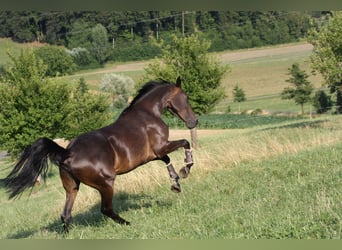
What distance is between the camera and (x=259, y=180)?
22.5 feet

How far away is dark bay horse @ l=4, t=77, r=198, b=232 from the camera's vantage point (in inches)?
185

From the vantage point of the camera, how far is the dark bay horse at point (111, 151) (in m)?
4.70

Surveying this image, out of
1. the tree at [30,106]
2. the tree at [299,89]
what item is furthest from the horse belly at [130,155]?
the tree at [299,89]

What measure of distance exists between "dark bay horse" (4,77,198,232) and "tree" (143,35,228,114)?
55.1ft

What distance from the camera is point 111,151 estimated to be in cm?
501

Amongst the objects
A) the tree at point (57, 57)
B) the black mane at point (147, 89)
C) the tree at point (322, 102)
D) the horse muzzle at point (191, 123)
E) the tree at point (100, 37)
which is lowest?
the tree at point (322, 102)

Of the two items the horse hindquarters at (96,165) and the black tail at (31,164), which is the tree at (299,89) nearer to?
the horse hindquarters at (96,165)

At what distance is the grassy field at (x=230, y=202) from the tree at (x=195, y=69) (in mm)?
12102

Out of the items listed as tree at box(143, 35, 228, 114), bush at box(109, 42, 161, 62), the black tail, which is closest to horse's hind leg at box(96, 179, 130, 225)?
the black tail

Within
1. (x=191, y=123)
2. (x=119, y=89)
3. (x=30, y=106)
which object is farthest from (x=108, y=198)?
(x=119, y=89)

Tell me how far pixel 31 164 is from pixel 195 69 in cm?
1897

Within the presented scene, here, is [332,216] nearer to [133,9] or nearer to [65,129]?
[133,9]

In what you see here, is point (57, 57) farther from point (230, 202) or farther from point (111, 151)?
point (230, 202)
